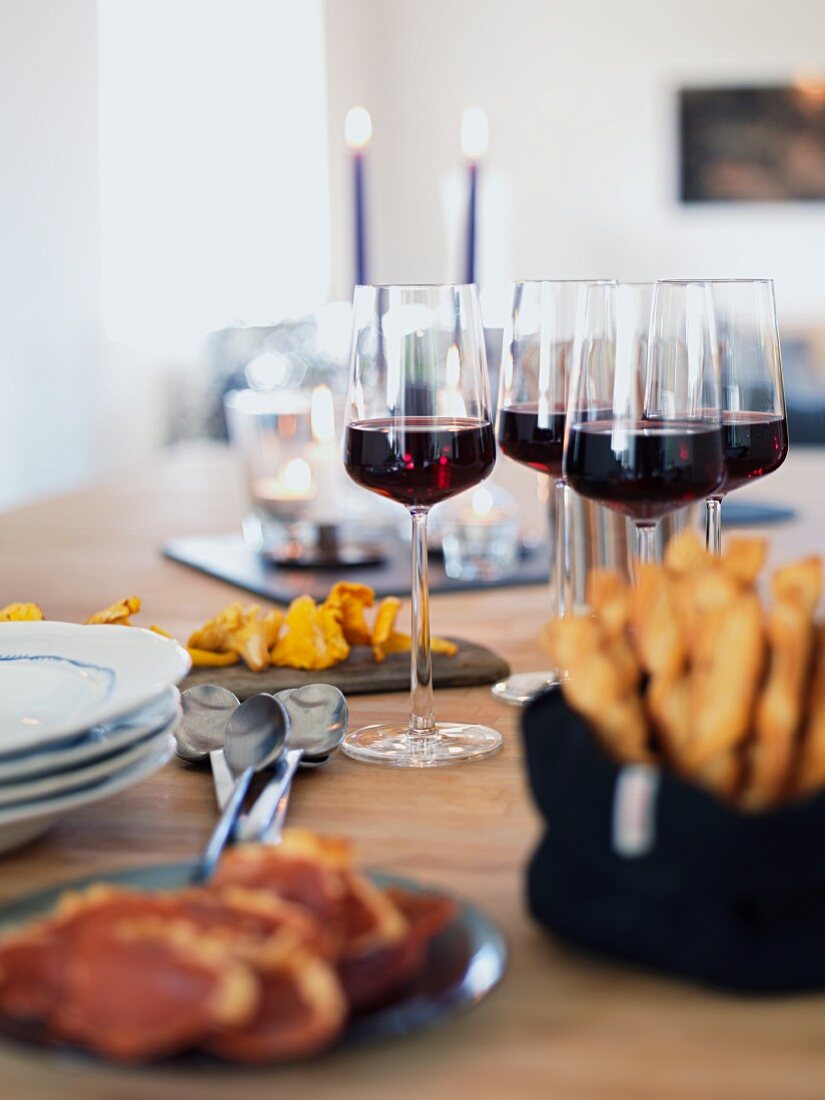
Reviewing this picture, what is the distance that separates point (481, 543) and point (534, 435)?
503mm

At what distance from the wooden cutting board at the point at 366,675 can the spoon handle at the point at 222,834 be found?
301 millimetres

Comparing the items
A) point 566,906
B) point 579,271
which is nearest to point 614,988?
point 566,906

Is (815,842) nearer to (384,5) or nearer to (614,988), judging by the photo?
(614,988)

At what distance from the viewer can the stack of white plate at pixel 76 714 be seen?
70 cm

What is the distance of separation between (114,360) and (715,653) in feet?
17.1

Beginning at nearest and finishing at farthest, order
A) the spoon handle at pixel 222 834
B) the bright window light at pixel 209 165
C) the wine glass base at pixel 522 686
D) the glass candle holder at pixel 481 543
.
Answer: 1. the spoon handle at pixel 222 834
2. the wine glass base at pixel 522 686
3. the glass candle holder at pixel 481 543
4. the bright window light at pixel 209 165

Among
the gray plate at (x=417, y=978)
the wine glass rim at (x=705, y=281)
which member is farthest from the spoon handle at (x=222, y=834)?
the wine glass rim at (x=705, y=281)

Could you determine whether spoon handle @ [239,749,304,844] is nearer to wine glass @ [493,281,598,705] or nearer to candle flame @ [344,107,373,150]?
wine glass @ [493,281,598,705]

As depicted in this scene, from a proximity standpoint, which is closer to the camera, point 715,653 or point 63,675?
point 715,653

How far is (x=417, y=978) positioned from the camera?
54 centimetres

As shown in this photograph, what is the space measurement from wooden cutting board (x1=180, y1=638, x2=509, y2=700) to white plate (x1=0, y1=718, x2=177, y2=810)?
11.2 inches

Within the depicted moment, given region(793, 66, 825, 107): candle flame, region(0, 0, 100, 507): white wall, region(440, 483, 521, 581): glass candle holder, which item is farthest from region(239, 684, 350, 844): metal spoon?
region(793, 66, 825, 107): candle flame

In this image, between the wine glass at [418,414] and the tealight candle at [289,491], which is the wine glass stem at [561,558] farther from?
the tealight candle at [289,491]

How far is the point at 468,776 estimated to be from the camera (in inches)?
34.1
